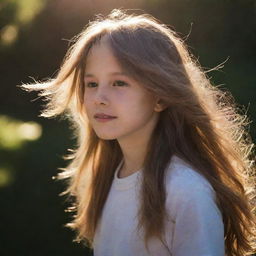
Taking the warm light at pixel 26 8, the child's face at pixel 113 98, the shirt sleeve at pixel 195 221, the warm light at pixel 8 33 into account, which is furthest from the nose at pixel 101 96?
the warm light at pixel 8 33

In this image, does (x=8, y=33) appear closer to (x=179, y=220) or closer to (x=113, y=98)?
(x=113, y=98)

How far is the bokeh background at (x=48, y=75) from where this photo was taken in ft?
6.81

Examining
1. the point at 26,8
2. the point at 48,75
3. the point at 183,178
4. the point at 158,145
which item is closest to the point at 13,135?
the point at 158,145

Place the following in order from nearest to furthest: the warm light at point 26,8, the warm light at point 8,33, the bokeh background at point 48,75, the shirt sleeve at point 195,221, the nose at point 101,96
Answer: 1. the shirt sleeve at point 195,221
2. the nose at point 101,96
3. the bokeh background at point 48,75
4. the warm light at point 26,8
5. the warm light at point 8,33

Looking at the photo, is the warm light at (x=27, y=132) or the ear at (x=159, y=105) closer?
the ear at (x=159, y=105)

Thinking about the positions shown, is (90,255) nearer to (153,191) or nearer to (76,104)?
(76,104)

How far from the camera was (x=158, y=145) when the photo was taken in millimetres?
1602

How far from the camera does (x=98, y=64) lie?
160cm

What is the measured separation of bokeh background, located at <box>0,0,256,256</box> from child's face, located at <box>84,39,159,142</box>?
317 mm

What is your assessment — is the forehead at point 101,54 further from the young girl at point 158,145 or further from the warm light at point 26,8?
the warm light at point 26,8

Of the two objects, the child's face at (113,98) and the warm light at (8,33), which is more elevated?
the warm light at (8,33)

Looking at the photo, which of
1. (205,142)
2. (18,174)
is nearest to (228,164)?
(205,142)

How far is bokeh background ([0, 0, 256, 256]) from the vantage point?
81.7 inches

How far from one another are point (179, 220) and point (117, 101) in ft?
1.24
